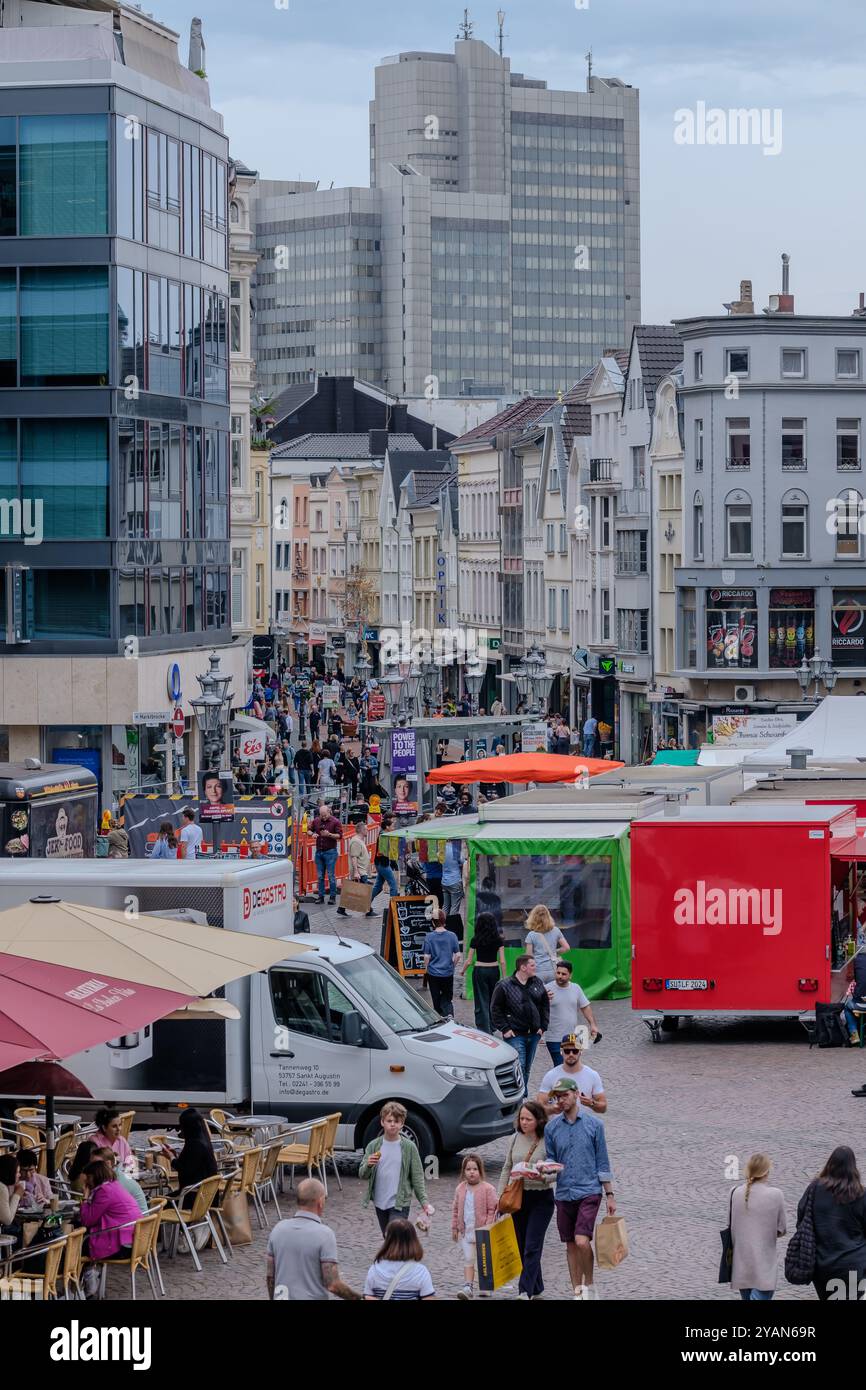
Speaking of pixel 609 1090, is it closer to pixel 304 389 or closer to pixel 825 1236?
pixel 825 1236

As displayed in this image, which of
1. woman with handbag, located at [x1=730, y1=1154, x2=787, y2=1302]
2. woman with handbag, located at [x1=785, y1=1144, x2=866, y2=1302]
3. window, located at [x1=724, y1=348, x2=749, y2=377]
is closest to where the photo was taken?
woman with handbag, located at [x1=785, y1=1144, x2=866, y2=1302]

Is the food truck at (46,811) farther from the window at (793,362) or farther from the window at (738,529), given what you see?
the window at (793,362)

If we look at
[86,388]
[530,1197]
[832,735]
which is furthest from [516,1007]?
[86,388]

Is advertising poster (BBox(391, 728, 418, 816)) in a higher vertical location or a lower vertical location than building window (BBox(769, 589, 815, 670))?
lower

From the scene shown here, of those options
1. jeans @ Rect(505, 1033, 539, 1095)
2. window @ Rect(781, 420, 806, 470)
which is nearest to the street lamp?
jeans @ Rect(505, 1033, 539, 1095)

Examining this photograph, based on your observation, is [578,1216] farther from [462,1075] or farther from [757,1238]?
[462,1075]

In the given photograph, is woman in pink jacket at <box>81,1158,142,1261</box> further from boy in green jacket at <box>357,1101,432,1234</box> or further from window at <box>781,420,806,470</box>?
window at <box>781,420,806,470</box>

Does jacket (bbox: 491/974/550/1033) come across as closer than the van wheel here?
No

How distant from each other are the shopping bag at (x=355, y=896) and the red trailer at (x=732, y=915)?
1087 cm

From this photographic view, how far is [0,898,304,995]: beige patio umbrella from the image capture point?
14.8 meters

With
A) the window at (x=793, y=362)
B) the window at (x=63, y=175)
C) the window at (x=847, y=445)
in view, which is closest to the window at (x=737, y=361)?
the window at (x=793, y=362)

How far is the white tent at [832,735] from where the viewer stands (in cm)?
3709

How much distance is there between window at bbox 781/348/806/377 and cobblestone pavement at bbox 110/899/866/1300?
47.1 m

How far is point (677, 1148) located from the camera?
18500 millimetres
